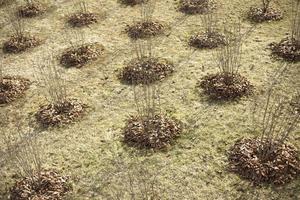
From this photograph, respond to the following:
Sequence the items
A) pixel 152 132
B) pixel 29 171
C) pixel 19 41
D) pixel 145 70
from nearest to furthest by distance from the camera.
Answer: pixel 29 171
pixel 152 132
pixel 145 70
pixel 19 41

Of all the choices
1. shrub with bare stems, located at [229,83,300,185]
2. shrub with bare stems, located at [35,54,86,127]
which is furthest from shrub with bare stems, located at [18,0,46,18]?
shrub with bare stems, located at [229,83,300,185]

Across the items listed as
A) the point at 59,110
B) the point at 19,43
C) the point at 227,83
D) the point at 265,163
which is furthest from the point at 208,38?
the point at 19,43

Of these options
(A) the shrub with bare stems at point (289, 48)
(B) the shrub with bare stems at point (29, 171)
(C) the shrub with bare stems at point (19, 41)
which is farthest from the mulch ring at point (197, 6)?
(B) the shrub with bare stems at point (29, 171)

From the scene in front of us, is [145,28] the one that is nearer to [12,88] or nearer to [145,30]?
[145,30]

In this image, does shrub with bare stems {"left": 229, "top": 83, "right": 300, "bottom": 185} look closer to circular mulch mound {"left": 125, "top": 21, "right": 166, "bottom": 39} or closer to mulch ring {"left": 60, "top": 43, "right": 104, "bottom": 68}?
circular mulch mound {"left": 125, "top": 21, "right": 166, "bottom": 39}

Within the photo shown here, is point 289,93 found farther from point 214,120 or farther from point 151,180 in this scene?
point 151,180

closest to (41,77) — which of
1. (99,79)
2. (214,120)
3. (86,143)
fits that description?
(99,79)
